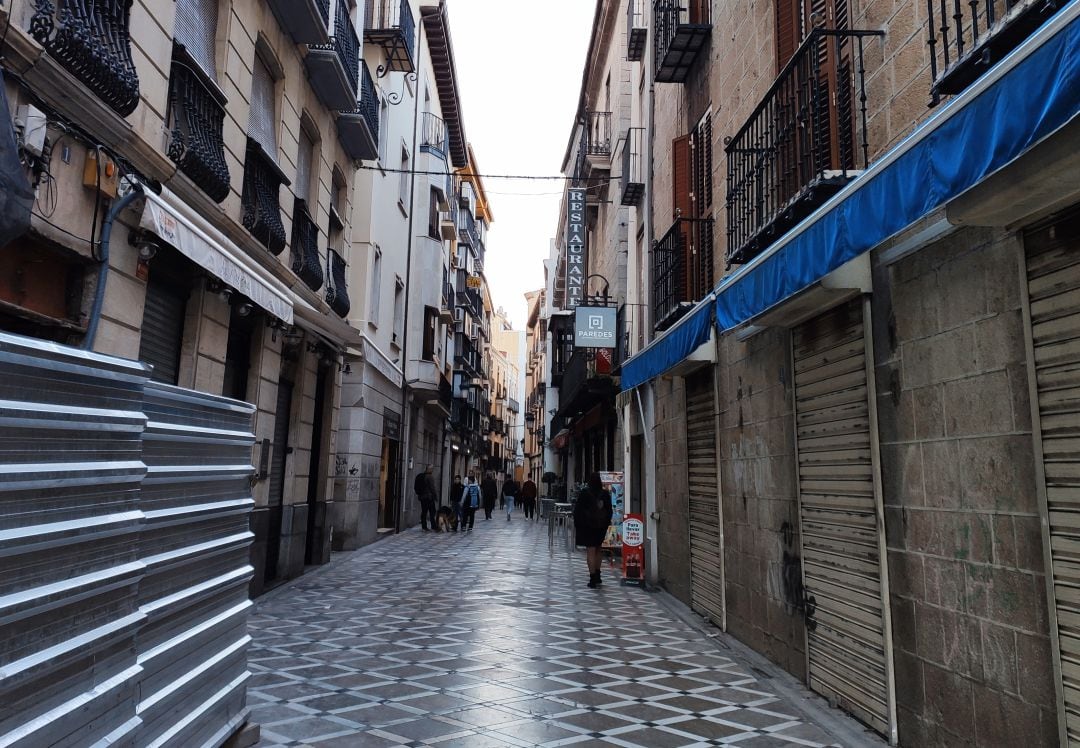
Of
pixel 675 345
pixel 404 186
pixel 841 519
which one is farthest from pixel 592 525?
pixel 404 186

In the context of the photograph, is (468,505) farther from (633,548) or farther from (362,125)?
(362,125)

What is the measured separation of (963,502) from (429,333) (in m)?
22.4

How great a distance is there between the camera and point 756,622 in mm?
7398

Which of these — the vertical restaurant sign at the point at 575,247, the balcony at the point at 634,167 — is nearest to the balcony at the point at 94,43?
the balcony at the point at 634,167

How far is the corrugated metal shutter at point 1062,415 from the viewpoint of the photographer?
329 centimetres

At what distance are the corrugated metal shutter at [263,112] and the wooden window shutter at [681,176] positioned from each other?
6.04 m

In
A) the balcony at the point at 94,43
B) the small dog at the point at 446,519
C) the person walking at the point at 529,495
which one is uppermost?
the balcony at the point at 94,43

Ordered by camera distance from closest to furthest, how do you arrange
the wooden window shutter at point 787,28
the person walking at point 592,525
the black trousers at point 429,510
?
the wooden window shutter at point 787,28, the person walking at point 592,525, the black trousers at point 429,510

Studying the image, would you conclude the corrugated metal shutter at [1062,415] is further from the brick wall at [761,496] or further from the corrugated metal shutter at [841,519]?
the brick wall at [761,496]

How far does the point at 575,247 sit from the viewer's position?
22016 millimetres

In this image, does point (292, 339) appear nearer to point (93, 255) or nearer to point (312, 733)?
point (93, 255)

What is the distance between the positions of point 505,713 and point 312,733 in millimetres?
1301

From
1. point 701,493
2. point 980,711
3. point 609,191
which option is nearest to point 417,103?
point 609,191

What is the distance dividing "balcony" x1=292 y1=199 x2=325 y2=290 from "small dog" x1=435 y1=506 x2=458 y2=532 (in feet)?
39.0
